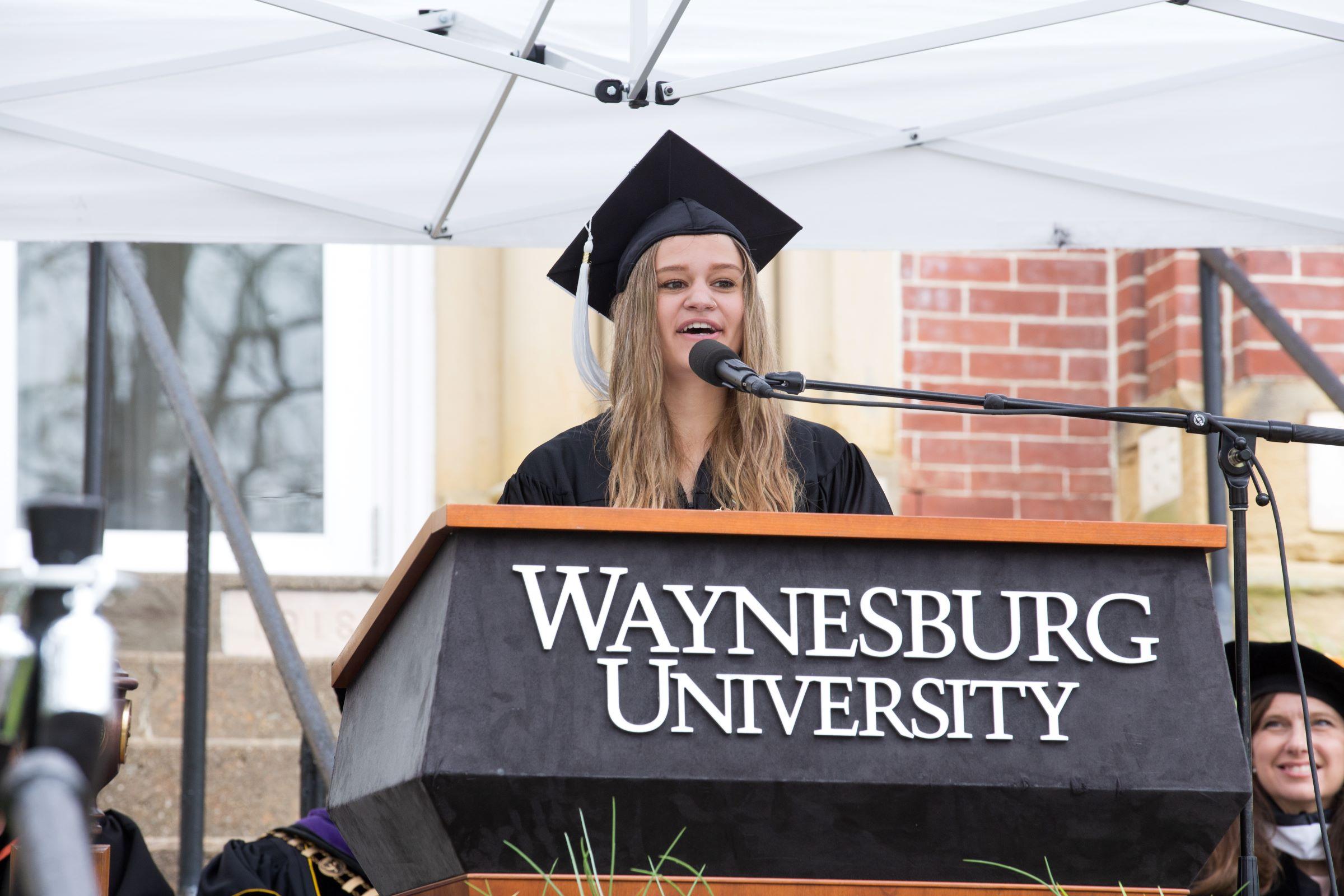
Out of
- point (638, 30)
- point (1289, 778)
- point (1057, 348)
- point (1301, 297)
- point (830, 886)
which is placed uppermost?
point (638, 30)

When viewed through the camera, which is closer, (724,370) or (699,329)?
(724,370)

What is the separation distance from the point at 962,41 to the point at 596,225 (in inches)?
33.5

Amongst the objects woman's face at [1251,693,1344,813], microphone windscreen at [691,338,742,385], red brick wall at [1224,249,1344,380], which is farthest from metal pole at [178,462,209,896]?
red brick wall at [1224,249,1344,380]

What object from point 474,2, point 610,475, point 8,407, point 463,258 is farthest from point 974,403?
point 8,407

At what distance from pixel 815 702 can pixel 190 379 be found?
4305mm

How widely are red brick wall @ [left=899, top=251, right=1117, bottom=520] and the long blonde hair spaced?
8.77 feet

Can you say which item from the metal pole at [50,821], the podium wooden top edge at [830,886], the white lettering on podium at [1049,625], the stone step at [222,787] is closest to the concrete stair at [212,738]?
the stone step at [222,787]

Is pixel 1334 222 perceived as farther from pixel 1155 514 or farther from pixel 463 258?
pixel 463 258

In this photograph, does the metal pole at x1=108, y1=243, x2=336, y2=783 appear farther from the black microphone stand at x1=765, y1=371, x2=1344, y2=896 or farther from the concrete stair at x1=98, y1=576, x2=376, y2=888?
the black microphone stand at x1=765, y1=371, x2=1344, y2=896

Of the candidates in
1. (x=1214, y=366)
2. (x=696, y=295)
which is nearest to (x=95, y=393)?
Answer: (x=696, y=295)

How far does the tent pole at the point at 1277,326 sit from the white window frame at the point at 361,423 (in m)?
2.63

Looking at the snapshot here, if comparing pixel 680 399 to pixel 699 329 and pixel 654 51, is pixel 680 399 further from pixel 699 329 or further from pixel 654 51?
pixel 654 51

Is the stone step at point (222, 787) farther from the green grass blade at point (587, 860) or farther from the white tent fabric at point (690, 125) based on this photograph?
the green grass blade at point (587, 860)

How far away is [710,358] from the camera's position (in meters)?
2.12
